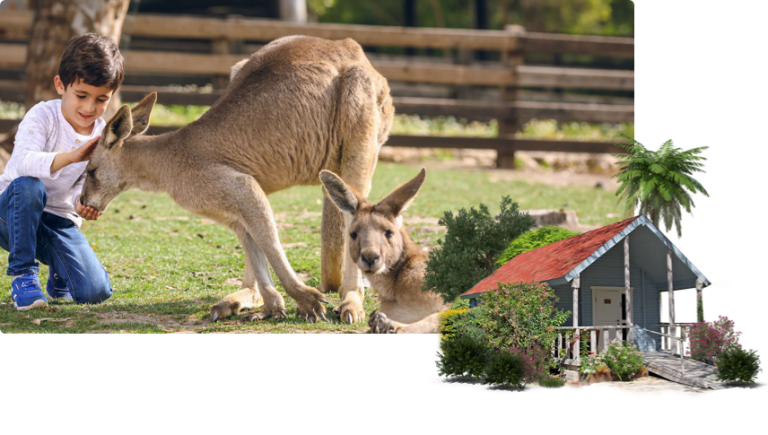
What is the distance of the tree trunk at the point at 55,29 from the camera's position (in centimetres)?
625

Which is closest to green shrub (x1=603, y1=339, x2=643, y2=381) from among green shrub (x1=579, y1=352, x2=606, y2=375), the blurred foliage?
green shrub (x1=579, y1=352, x2=606, y2=375)

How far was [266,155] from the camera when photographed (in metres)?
4.23

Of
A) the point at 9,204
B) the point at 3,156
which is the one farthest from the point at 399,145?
the point at 9,204

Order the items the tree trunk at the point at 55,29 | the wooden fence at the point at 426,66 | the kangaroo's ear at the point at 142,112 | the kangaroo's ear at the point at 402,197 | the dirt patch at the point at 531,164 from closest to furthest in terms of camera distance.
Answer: the kangaroo's ear at the point at 402,197, the kangaroo's ear at the point at 142,112, the tree trunk at the point at 55,29, the dirt patch at the point at 531,164, the wooden fence at the point at 426,66

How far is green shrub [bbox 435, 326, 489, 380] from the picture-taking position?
2527 millimetres

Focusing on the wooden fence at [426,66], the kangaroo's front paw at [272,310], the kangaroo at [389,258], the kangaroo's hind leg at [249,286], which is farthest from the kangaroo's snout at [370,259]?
the wooden fence at [426,66]

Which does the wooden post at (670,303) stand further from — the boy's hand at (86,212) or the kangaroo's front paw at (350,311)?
the boy's hand at (86,212)

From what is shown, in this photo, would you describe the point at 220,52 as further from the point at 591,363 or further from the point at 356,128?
the point at 591,363

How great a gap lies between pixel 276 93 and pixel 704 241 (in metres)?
2.64

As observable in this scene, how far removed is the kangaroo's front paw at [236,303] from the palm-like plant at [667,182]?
90.6 inches

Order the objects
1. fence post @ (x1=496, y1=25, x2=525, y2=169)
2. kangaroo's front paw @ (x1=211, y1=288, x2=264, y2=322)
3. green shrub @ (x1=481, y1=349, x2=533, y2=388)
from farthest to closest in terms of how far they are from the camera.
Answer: fence post @ (x1=496, y1=25, x2=525, y2=169), kangaroo's front paw @ (x1=211, y1=288, x2=264, y2=322), green shrub @ (x1=481, y1=349, x2=533, y2=388)

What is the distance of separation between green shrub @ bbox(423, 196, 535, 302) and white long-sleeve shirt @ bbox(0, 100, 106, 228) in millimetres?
2263

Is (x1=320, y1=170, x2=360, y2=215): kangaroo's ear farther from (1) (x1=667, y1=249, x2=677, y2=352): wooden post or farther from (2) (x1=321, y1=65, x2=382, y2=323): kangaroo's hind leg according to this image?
(1) (x1=667, y1=249, x2=677, y2=352): wooden post

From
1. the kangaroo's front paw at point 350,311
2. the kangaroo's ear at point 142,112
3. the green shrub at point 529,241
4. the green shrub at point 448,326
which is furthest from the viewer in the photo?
the kangaroo's ear at point 142,112
